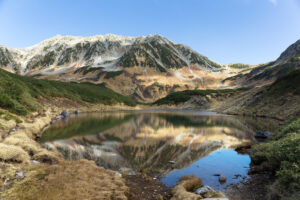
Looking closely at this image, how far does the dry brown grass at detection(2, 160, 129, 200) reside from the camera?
11.0 meters

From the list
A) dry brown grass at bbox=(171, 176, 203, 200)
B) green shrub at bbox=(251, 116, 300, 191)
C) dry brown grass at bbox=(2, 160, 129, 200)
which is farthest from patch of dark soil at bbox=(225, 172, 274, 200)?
dry brown grass at bbox=(2, 160, 129, 200)

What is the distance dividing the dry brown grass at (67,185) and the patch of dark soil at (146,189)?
0.85m

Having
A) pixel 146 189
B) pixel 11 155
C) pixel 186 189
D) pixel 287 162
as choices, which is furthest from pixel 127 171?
pixel 287 162

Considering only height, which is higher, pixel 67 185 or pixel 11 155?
pixel 11 155

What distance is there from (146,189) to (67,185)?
20.7 ft

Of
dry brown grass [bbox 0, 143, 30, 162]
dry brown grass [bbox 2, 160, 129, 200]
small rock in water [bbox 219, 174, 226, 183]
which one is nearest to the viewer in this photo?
dry brown grass [bbox 2, 160, 129, 200]

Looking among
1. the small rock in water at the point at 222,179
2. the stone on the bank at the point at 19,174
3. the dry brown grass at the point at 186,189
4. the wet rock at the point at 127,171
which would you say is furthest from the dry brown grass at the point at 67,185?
the small rock in water at the point at 222,179

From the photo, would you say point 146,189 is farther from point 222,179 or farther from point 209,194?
point 222,179

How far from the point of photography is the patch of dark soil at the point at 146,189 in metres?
13.3

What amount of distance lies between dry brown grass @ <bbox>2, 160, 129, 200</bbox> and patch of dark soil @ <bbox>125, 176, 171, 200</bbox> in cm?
85

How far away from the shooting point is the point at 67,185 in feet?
40.9

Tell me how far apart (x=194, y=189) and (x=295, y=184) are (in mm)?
6899

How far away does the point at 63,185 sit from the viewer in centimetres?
1255

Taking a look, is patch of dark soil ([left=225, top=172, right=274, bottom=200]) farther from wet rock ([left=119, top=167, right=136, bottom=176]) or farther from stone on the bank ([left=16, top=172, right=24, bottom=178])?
stone on the bank ([left=16, top=172, right=24, bottom=178])
